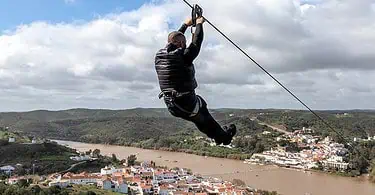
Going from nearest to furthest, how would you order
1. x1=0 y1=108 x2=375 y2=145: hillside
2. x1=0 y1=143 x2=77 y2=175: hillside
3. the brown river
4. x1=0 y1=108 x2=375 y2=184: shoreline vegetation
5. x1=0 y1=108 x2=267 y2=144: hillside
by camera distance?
the brown river → x1=0 y1=143 x2=77 y2=175: hillside → x1=0 y1=108 x2=375 y2=184: shoreline vegetation → x1=0 y1=108 x2=375 y2=145: hillside → x1=0 y1=108 x2=267 y2=144: hillside

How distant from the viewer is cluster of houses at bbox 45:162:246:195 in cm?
1866

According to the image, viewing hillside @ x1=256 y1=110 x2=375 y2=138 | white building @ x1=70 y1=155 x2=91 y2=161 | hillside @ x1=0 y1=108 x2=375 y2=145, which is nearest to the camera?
white building @ x1=70 y1=155 x2=91 y2=161

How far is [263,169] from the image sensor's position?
88.7 ft

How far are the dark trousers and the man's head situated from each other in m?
0.21

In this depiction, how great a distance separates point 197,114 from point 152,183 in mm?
18995

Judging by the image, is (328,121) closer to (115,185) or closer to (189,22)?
(115,185)

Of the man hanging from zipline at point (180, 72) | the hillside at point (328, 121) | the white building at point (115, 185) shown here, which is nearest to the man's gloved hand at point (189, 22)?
the man hanging from zipline at point (180, 72)

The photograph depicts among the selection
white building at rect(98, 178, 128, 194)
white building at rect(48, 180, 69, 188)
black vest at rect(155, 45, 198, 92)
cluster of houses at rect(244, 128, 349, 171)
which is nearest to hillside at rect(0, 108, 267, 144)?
cluster of houses at rect(244, 128, 349, 171)

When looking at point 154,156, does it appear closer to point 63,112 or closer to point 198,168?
point 198,168

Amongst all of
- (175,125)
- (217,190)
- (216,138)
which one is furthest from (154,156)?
(216,138)

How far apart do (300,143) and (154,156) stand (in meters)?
12.2

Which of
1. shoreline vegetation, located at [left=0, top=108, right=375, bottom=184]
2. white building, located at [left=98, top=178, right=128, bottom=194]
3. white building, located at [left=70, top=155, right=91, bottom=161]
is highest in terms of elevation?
shoreline vegetation, located at [left=0, top=108, right=375, bottom=184]

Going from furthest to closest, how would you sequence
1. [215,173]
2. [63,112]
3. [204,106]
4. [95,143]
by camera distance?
[63,112] → [95,143] → [215,173] → [204,106]

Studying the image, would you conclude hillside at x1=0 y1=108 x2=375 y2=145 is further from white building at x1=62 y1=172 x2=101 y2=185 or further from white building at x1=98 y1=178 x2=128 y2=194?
white building at x1=98 y1=178 x2=128 y2=194
